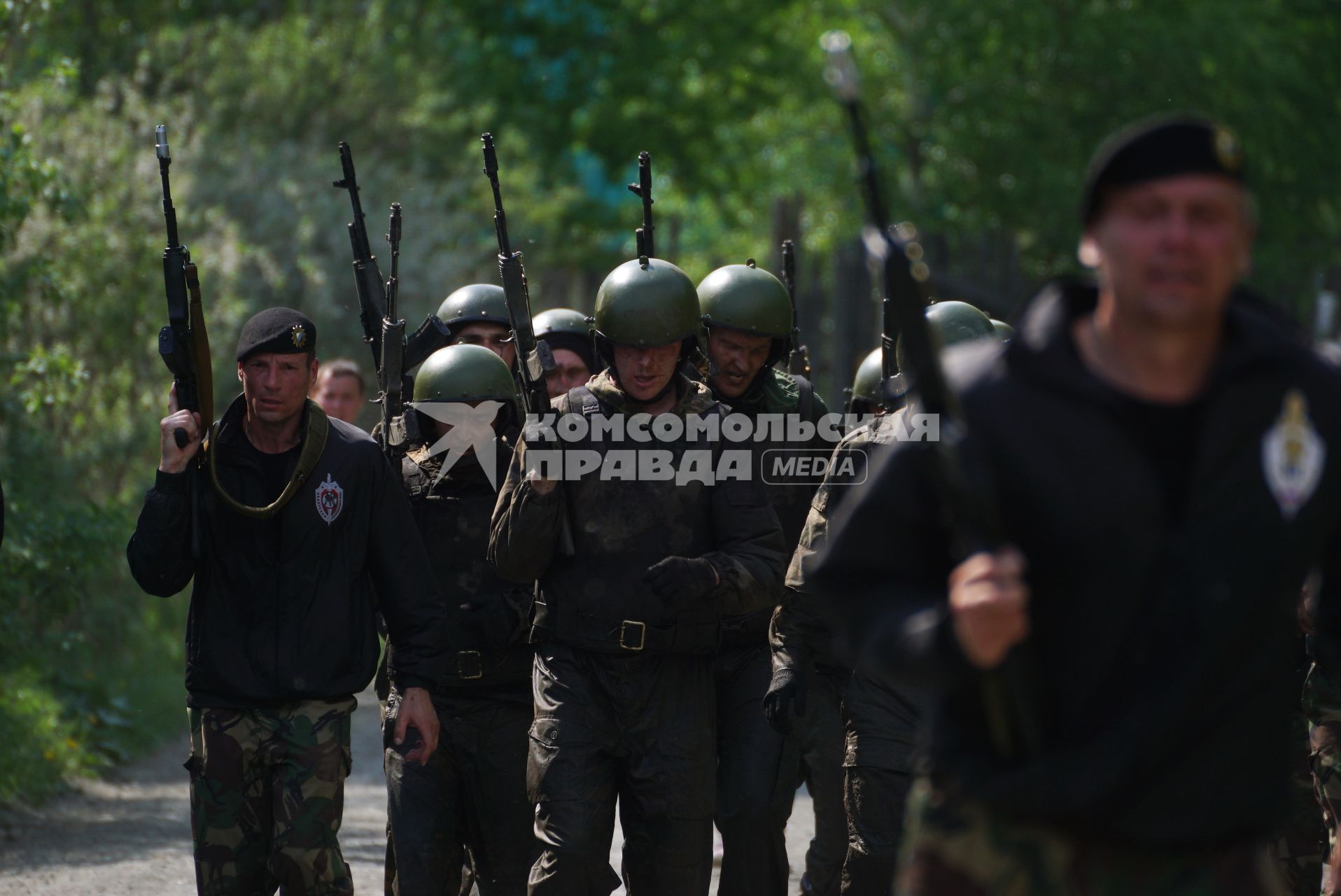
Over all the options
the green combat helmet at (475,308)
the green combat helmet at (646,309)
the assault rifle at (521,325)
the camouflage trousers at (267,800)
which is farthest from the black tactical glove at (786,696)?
the green combat helmet at (475,308)

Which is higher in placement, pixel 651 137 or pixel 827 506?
pixel 651 137

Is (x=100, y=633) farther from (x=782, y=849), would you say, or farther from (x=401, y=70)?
(x=401, y=70)

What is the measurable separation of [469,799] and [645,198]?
326 cm

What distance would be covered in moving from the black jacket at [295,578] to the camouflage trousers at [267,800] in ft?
0.30

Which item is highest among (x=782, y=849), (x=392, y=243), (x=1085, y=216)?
(x=392, y=243)

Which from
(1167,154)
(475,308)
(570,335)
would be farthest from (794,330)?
(1167,154)

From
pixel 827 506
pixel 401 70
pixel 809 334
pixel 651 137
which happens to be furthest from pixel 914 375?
pixel 651 137

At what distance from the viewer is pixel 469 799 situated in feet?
24.5

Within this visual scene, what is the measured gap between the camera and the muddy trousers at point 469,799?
7.26 meters

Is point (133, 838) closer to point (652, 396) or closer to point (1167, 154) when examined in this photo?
point (652, 396)

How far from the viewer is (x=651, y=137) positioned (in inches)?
1081

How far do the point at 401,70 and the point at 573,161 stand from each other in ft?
14.6

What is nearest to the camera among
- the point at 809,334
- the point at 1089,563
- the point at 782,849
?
the point at 1089,563
